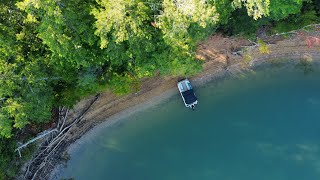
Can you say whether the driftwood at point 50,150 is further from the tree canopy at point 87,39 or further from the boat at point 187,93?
the boat at point 187,93

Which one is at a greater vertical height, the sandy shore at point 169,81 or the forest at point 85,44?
the forest at point 85,44

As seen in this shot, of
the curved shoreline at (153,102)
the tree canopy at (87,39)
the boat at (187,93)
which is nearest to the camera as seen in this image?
the tree canopy at (87,39)

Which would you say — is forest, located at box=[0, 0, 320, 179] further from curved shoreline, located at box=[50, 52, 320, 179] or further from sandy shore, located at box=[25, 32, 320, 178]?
curved shoreline, located at box=[50, 52, 320, 179]

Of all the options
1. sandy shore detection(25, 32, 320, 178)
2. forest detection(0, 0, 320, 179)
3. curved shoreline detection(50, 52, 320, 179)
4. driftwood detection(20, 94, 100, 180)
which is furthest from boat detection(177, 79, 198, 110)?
driftwood detection(20, 94, 100, 180)

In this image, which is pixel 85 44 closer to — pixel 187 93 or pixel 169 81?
pixel 169 81

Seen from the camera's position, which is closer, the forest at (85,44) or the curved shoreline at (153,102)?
the forest at (85,44)

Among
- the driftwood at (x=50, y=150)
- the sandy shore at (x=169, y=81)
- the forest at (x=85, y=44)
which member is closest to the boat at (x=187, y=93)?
the sandy shore at (x=169, y=81)
